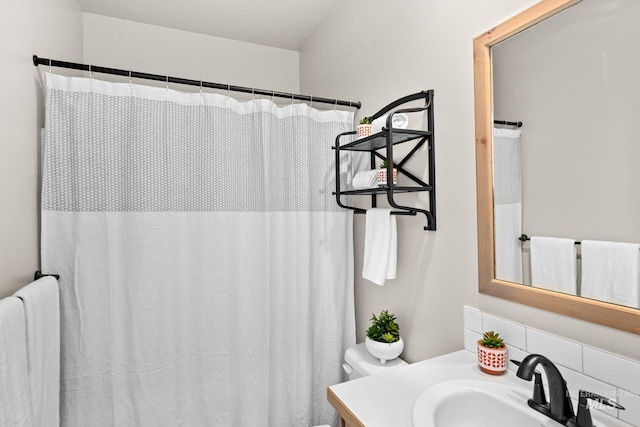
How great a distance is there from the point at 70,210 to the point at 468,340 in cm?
169

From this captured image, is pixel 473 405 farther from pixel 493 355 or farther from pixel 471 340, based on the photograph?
pixel 471 340

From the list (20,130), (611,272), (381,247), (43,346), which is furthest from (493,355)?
(20,130)

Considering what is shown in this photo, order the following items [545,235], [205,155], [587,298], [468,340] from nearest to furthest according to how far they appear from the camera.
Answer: [587,298] < [545,235] < [468,340] < [205,155]

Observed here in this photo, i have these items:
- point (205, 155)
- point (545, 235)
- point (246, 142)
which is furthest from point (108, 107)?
point (545, 235)

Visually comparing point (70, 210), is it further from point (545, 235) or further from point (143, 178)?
point (545, 235)

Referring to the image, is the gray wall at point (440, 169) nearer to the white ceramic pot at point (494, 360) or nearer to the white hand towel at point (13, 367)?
the white ceramic pot at point (494, 360)

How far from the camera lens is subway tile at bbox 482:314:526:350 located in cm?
105

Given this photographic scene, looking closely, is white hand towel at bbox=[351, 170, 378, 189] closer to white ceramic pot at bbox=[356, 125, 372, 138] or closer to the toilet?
white ceramic pot at bbox=[356, 125, 372, 138]

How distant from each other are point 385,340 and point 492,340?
0.52m

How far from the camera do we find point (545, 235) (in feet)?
3.24

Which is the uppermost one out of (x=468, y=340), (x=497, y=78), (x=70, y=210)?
(x=497, y=78)

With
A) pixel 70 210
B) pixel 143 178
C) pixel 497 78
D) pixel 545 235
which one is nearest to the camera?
pixel 545 235

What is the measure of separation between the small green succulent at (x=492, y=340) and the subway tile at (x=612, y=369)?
0.22 m

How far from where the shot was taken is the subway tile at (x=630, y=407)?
2.56 ft
